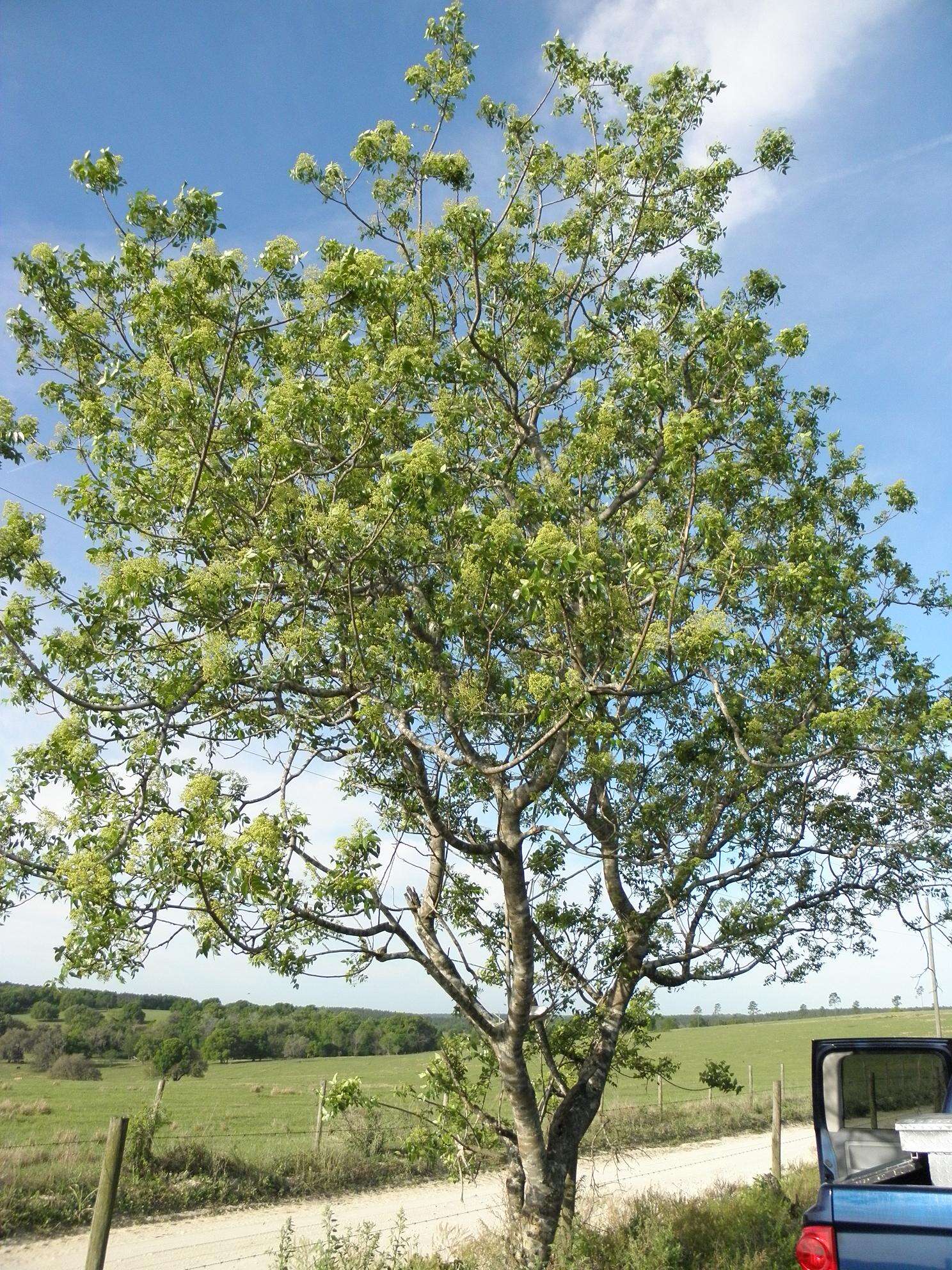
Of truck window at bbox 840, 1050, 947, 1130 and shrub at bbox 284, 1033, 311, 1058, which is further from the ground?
truck window at bbox 840, 1050, 947, 1130

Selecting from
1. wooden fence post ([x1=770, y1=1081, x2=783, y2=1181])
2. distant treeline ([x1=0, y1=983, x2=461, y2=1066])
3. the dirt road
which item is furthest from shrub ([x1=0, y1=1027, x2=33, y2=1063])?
wooden fence post ([x1=770, y1=1081, x2=783, y2=1181])

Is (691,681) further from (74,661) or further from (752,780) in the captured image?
(74,661)

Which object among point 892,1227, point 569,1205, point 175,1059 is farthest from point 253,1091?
point 892,1227

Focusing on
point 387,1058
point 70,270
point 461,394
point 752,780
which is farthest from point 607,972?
point 387,1058

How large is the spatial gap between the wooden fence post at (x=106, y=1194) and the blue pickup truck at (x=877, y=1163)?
174 inches

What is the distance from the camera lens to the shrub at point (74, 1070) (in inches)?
1954

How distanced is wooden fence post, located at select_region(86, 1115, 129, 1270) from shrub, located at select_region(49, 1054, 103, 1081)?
5169 cm

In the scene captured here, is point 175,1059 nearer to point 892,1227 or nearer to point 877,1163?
point 877,1163

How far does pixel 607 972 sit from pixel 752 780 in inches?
125

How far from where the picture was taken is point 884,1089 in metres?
6.17

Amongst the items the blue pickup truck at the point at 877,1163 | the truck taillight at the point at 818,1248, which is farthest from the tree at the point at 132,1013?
the truck taillight at the point at 818,1248

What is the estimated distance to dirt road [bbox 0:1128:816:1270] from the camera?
12.9 meters

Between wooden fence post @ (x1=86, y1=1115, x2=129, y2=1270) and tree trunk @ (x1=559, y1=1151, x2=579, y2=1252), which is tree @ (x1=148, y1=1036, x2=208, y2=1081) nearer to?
tree trunk @ (x1=559, y1=1151, x2=579, y2=1252)

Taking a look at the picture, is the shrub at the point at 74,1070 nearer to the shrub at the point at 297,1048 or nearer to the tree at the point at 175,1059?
the tree at the point at 175,1059
